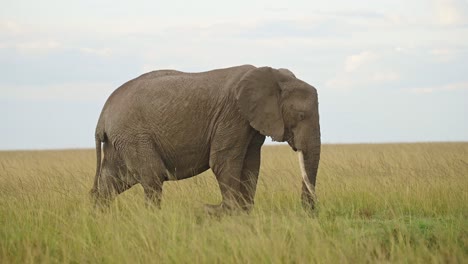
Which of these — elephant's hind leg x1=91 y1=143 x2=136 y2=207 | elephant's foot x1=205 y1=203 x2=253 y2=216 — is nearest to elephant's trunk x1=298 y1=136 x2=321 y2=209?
elephant's foot x1=205 y1=203 x2=253 y2=216

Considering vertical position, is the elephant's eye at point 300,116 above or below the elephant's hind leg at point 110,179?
above

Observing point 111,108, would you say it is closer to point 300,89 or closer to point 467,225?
point 300,89

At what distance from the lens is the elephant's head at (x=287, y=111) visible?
28.7 ft

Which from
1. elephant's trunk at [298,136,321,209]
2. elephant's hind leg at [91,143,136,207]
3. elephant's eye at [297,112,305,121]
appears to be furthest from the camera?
elephant's hind leg at [91,143,136,207]

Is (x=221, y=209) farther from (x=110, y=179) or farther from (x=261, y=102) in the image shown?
(x=110, y=179)

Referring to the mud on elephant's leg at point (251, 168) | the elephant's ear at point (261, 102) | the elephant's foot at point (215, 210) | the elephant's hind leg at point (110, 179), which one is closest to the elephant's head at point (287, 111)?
the elephant's ear at point (261, 102)

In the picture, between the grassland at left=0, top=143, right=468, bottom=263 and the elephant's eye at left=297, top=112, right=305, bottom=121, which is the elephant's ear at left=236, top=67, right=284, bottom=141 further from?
the grassland at left=0, top=143, right=468, bottom=263

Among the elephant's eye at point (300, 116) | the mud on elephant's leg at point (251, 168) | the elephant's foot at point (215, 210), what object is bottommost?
the elephant's foot at point (215, 210)

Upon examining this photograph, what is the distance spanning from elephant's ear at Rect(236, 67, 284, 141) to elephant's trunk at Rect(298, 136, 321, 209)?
38 centimetres

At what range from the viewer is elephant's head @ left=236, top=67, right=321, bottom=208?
8.74m

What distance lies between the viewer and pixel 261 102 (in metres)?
8.91

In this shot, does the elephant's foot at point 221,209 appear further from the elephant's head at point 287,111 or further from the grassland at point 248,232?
the elephant's head at point 287,111

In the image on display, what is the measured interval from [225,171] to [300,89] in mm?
1330

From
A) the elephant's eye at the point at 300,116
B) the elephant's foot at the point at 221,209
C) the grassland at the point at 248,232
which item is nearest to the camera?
the grassland at the point at 248,232
